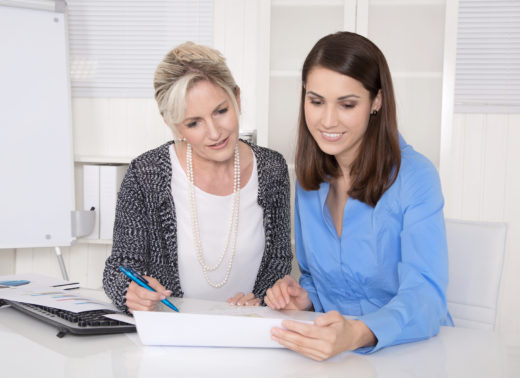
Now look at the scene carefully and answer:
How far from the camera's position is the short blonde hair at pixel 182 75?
1531 millimetres

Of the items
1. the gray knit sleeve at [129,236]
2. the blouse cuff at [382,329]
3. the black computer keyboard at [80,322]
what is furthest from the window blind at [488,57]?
the black computer keyboard at [80,322]

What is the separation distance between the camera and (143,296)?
48.2 inches

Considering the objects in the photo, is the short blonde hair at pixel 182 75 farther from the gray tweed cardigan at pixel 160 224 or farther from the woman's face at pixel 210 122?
the gray tweed cardigan at pixel 160 224

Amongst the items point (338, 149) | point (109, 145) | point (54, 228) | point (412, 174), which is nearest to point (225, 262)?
point (338, 149)

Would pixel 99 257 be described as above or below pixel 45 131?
Result: below

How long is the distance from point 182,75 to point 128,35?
1616mm

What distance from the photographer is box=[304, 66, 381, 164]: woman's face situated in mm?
1335

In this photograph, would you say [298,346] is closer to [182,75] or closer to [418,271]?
[418,271]

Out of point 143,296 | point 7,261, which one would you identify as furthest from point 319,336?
point 7,261

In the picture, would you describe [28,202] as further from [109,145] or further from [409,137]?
[409,137]

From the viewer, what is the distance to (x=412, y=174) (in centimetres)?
134

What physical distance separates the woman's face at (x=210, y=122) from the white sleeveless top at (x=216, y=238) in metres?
0.15

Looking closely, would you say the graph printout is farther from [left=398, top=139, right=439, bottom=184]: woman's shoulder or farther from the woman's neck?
[left=398, top=139, right=439, bottom=184]: woman's shoulder

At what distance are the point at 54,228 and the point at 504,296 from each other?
98.2 inches
